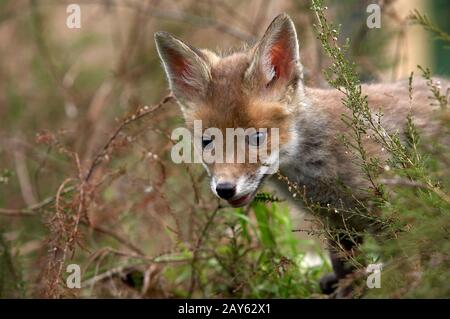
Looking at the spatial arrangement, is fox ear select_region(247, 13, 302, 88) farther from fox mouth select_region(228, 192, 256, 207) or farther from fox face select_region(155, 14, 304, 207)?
fox mouth select_region(228, 192, 256, 207)

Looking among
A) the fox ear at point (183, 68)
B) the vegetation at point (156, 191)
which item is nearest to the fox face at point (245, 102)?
the fox ear at point (183, 68)

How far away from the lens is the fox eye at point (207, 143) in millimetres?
4277

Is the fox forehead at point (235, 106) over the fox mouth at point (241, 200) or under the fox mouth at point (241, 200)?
over

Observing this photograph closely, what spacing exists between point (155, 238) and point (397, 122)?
2468mm

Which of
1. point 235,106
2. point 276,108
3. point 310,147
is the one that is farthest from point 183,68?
point 310,147

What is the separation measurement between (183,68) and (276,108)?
618mm

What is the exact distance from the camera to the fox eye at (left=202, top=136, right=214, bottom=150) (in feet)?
14.0

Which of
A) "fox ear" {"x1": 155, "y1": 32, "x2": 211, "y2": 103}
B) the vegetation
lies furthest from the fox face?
the vegetation

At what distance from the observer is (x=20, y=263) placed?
5203 millimetres

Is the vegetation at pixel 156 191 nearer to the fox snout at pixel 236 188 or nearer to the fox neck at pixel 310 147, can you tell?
the fox neck at pixel 310 147

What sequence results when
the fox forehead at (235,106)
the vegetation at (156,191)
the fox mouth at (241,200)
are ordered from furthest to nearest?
the fox forehead at (235,106) → the fox mouth at (241,200) → the vegetation at (156,191)

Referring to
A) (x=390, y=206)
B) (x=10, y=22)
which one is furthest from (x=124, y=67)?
(x=390, y=206)

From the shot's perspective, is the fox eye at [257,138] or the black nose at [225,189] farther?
the fox eye at [257,138]

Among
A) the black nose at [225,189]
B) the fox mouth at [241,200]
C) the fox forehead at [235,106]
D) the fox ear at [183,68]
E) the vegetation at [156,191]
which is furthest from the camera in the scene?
the fox ear at [183,68]
